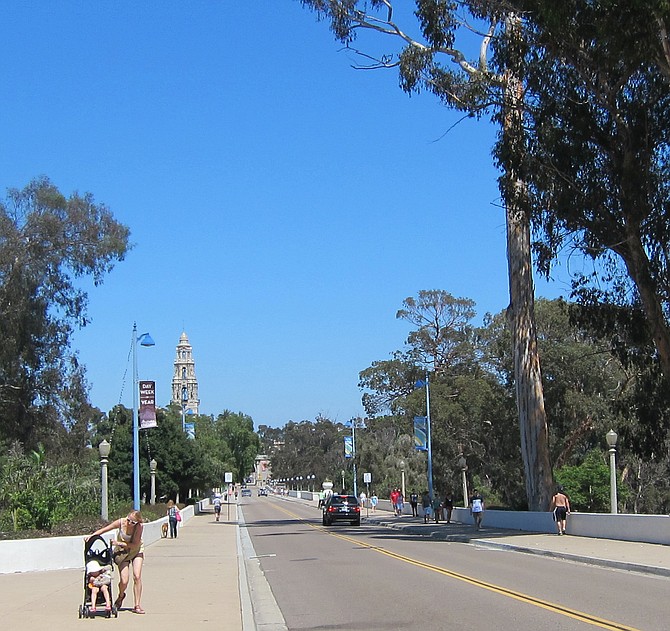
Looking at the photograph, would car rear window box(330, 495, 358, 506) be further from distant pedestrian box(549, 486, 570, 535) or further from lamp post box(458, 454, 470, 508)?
distant pedestrian box(549, 486, 570, 535)

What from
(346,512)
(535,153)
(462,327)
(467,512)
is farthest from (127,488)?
(535,153)

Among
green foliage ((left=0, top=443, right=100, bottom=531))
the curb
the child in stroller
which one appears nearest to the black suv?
the curb

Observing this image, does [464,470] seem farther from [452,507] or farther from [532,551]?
[532,551]

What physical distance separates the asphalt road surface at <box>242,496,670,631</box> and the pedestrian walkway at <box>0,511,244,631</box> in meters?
1.04

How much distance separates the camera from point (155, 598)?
16.2m

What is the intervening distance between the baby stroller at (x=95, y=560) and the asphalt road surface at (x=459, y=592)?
8.98 ft

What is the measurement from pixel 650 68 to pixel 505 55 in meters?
4.48

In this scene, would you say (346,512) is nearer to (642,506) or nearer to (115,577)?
(642,506)

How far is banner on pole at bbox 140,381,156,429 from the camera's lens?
4034 cm

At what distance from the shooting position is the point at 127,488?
6181 centimetres

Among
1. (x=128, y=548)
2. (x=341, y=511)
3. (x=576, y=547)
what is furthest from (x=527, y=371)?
(x=128, y=548)

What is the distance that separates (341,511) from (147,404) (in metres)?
14.5

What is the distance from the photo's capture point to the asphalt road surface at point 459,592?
12.5 metres

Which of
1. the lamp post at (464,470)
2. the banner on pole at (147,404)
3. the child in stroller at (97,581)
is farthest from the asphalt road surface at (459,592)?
the lamp post at (464,470)
